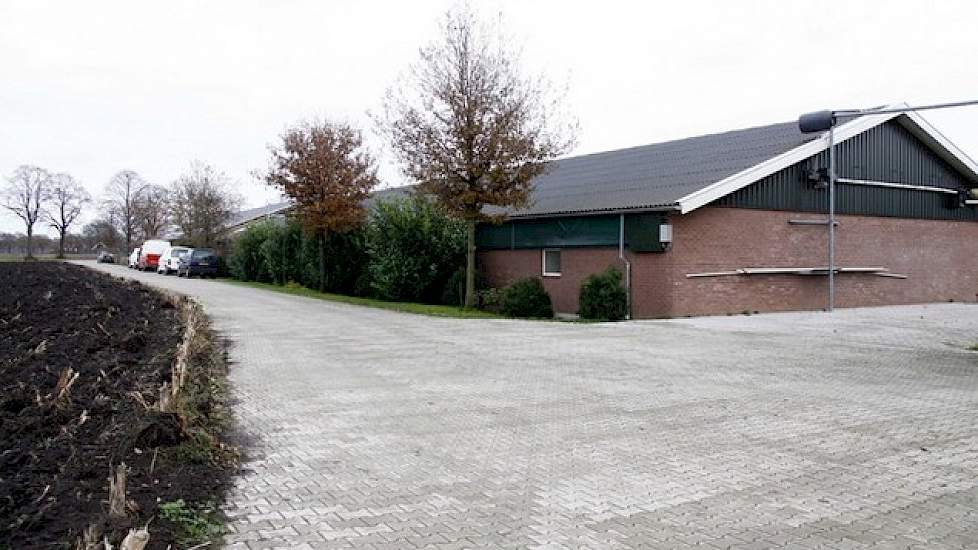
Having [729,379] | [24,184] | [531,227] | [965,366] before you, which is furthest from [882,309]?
[24,184]

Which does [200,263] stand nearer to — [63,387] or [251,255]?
[251,255]

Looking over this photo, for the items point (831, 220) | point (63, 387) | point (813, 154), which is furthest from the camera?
point (831, 220)

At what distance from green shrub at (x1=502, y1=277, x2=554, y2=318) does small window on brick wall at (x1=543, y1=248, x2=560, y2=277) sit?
71.3 inches

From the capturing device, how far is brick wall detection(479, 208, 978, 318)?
20.3 m

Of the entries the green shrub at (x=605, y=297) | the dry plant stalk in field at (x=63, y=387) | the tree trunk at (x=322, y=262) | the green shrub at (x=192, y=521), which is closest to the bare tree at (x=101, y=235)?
the tree trunk at (x=322, y=262)

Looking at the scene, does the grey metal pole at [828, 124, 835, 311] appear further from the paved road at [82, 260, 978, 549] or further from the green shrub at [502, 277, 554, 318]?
the paved road at [82, 260, 978, 549]

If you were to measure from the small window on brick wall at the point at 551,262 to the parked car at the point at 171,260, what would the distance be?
2702 centimetres

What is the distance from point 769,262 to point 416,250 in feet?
35.2

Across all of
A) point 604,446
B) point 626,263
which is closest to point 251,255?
point 626,263

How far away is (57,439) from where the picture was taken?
6.34m

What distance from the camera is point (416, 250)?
84.5 feet

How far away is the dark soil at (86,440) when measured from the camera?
4.53m

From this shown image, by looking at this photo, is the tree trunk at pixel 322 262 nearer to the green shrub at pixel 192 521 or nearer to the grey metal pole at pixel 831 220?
the grey metal pole at pixel 831 220

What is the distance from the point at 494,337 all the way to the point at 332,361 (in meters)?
4.14
